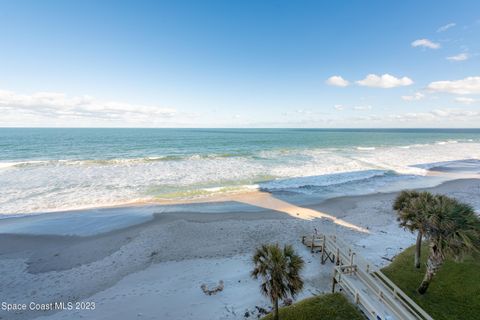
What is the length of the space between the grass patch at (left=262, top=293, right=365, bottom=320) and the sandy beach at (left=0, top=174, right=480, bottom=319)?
3.71ft

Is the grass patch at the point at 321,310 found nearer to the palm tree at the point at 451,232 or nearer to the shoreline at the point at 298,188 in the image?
the palm tree at the point at 451,232

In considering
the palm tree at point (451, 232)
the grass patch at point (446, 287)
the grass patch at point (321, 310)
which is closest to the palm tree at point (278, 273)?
the grass patch at point (321, 310)

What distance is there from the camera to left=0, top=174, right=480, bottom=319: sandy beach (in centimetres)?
933

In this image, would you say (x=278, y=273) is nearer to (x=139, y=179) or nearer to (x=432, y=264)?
(x=432, y=264)

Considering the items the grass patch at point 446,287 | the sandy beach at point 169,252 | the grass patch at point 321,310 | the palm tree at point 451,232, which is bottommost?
the sandy beach at point 169,252

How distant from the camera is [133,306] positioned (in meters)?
9.12

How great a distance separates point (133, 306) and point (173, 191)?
16.4 meters

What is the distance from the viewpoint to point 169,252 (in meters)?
13.1

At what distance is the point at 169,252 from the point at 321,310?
8618mm

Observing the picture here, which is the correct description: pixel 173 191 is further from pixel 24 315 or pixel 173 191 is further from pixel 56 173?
pixel 56 173

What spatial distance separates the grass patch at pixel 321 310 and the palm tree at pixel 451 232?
345 centimetres

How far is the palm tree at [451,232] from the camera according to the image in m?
7.45

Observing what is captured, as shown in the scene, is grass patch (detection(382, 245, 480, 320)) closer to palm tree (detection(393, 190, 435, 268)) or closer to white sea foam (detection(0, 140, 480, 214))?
palm tree (detection(393, 190, 435, 268))

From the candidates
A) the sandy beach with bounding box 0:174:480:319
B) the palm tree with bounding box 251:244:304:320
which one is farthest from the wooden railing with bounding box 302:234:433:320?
the palm tree with bounding box 251:244:304:320
